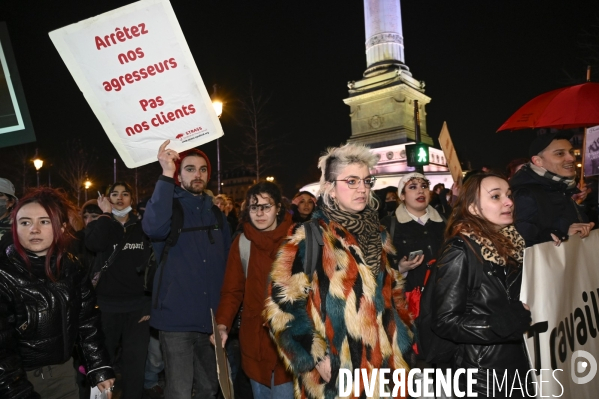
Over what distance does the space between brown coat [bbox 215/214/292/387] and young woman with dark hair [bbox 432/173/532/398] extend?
1.45 m

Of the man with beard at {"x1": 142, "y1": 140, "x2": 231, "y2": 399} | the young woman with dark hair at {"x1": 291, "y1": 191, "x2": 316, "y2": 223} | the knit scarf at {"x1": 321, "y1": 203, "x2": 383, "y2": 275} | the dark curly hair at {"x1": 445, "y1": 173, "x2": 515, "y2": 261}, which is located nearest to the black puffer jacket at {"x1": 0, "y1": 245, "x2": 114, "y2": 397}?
the man with beard at {"x1": 142, "y1": 140, "x2": 231, "y2": 399}

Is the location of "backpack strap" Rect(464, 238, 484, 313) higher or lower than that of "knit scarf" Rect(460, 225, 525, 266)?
lower

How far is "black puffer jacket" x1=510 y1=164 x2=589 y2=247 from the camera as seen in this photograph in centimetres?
411

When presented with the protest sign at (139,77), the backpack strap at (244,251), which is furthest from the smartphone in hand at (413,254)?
the protest sign at (139,77)

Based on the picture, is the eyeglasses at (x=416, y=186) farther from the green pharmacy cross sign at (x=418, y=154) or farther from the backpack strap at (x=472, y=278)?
the green pharmacy cross sign at (x=418, y=154)

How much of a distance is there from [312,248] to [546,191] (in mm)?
2649

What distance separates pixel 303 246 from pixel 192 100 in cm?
155

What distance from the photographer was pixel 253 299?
393cm

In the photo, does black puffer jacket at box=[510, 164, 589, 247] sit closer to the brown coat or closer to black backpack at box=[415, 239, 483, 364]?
black backpack at box=[415, 239, 483, 364]

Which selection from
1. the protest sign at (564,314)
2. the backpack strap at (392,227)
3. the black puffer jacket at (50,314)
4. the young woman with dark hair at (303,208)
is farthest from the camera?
the young woman with dark hair at (303,208)

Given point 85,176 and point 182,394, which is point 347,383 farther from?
point 85,176

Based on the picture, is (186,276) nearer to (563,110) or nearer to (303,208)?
(303,208)

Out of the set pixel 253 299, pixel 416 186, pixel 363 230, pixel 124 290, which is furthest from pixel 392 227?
pixel 124 290

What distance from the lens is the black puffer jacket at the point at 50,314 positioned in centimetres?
279
